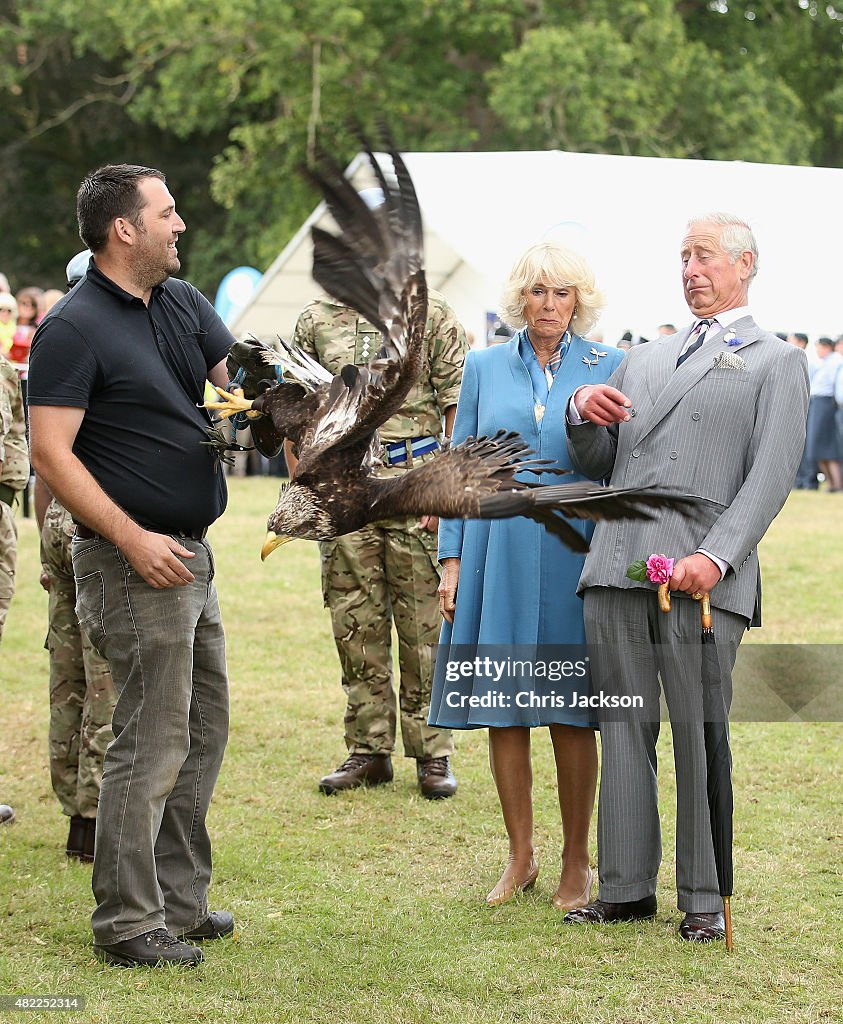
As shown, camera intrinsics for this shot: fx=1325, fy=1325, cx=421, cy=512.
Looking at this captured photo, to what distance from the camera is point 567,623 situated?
4.35 meters

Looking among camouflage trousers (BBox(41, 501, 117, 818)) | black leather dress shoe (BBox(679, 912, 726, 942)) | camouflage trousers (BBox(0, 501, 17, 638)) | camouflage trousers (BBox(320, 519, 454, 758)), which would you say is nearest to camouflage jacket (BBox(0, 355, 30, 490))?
camouflage trousers (BBox(0, 501, 17, 638))

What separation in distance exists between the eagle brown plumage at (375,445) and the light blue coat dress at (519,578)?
0.84m

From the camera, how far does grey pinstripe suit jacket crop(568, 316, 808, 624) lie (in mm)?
3955

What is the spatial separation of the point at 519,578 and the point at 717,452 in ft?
2.52

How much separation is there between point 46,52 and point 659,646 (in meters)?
27.3

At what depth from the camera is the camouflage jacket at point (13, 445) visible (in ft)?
16.9

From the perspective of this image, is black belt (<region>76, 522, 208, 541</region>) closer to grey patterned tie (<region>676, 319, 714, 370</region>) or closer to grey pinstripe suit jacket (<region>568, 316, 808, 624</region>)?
grey pinstripe suit jacket (<region>568, 316, 808, 624</region>)

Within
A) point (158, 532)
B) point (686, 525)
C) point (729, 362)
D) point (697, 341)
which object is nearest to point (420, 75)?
point (697, 341)

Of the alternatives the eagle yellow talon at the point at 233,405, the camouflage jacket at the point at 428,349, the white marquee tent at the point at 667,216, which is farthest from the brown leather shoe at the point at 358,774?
the white marquee tent at the point at 667,216

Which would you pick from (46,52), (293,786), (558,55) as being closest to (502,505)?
(293,786)

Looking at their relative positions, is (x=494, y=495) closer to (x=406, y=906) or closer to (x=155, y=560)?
(x=155, y=560)

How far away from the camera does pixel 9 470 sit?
524cm

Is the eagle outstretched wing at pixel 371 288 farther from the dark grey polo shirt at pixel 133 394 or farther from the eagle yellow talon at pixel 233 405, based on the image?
the dark grey polo shirt at pixel 133 394

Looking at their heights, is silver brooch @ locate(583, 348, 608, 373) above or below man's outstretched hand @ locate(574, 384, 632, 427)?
above
